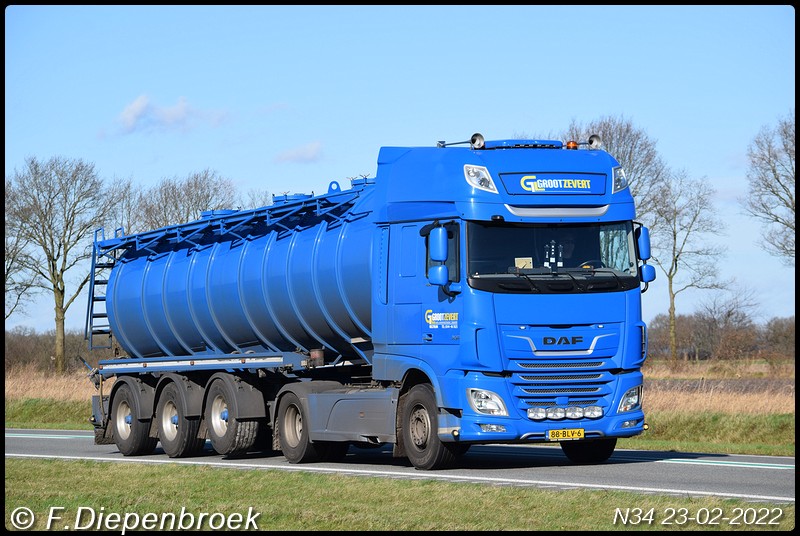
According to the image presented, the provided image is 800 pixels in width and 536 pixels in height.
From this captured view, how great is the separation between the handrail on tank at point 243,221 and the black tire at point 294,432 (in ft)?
9.25

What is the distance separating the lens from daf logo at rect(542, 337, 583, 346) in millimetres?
16203

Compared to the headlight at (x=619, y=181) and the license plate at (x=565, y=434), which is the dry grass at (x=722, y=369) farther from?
the license plate at (x=565, y=434)

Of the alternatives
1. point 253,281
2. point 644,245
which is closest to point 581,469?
point 644,245

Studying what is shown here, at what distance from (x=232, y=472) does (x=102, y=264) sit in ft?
35.7

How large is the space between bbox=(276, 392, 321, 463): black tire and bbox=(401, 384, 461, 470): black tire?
2579 millimetres

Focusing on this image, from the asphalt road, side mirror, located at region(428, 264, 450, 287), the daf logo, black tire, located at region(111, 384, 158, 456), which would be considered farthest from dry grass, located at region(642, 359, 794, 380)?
side mirror, located at region(428, 264, 450, 287)

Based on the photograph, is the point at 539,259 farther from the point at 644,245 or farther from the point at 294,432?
the point at 294,432

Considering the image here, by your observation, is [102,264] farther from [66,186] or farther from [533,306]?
[66,186]

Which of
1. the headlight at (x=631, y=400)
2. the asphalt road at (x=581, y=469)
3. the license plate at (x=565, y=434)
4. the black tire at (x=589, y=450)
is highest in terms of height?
the headlight at (x=631, y=400)

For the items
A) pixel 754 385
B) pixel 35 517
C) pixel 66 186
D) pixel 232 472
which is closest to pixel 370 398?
pixel 232 472

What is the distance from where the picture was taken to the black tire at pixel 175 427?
22500 mm

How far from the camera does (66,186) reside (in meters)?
53.1

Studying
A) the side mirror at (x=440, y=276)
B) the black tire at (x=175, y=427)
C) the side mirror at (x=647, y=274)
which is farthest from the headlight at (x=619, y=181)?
the black tire at (x=175, y=427)

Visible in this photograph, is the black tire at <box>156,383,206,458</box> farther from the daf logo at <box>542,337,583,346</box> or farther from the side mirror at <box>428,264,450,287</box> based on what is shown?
the daf logo at <box>542,337,583,346</box>
